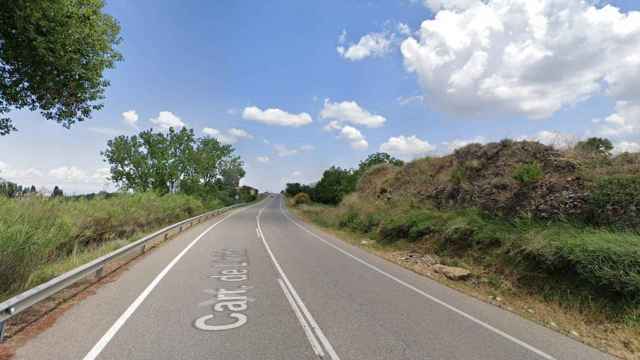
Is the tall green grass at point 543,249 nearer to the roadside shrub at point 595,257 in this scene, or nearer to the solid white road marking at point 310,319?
the roadside shrub at point 595,257

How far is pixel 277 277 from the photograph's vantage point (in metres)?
8.49

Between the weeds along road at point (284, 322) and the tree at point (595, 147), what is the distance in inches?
351

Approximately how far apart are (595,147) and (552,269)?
7883 millimetres

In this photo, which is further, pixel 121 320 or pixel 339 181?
pixel 339 181

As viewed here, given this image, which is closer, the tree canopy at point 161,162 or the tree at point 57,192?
the tree at point 57,192

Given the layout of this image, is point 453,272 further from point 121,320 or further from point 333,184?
point 333,184

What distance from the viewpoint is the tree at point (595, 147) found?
12150mm

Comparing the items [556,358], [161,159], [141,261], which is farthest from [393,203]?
[161,159]

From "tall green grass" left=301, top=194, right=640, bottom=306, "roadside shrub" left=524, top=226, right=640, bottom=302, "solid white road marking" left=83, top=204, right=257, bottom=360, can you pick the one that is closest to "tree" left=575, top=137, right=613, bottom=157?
"tall green grass" left=301, top=194, right=640, bottom=306

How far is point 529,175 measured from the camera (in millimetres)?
12195

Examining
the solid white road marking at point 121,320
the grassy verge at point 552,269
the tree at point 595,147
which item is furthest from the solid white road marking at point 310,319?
the tree at point 595,147

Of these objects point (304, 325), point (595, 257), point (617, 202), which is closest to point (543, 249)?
point (595, 257)

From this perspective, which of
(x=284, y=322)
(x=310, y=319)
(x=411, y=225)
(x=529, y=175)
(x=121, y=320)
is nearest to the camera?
(x=121, y=320)

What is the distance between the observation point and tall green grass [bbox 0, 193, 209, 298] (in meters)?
5.95
